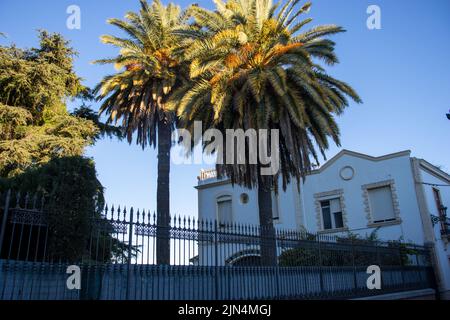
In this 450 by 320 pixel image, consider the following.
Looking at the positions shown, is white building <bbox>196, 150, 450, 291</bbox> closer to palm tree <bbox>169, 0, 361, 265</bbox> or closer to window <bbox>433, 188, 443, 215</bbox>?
window <bbox>433, 188, 443, 215</bbox>

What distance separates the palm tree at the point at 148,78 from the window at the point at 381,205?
35.9 feet

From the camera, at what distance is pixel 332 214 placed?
72.8ft

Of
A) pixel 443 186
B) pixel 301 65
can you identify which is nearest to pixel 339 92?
pixel 301 65

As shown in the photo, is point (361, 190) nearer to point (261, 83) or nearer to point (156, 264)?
point (261, 83)

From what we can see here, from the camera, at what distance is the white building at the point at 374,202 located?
763 inches

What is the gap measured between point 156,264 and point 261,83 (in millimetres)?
6928

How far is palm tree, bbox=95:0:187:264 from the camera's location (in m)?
17.3

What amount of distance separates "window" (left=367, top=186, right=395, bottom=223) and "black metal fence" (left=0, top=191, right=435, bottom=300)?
23.3 ft


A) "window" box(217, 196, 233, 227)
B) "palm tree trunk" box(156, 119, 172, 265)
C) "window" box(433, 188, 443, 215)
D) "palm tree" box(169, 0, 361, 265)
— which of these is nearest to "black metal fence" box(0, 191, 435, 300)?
"palm tree" box(169, 0, 361, 265)

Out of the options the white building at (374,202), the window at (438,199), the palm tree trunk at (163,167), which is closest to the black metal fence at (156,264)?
the palm tree trunk at (163,167)

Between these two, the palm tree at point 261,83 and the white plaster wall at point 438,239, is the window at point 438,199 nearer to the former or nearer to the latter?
the white plaster wall at point 438,239

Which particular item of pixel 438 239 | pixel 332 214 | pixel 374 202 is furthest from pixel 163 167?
pixel 438 239
